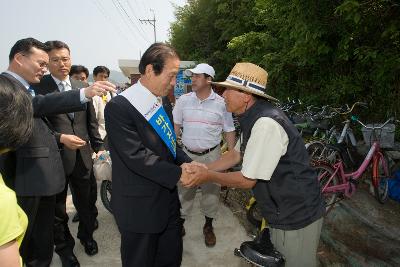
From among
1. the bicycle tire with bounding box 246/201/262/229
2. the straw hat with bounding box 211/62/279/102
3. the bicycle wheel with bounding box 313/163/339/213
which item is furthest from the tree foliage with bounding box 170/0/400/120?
the straw hat with bounding box 211/62/279/102

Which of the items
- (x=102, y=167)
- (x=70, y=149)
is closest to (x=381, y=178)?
(x=102, y=167)

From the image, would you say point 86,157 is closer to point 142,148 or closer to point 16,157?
point 16,157

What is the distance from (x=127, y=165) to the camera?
7.39 ft

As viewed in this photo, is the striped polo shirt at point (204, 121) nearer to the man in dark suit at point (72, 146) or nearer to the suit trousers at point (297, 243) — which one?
the man in dark suit at point (72, 146)

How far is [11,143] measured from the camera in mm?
1303

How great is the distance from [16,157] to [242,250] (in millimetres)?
2042

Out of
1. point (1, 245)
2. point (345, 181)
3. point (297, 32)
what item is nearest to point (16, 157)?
point (1, 245)

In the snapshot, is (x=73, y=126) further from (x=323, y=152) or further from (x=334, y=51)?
(x=334, y=51)

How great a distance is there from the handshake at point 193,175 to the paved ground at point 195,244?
1.80 m

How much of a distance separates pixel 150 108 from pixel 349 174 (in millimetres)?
4327

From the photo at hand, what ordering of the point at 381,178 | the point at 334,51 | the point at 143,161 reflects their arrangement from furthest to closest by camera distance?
the point at 334,51 < the point at 381,178 < the point at 143,161

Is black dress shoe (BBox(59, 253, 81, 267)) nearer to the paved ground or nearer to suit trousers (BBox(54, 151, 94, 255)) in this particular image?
suit trousers (BBox(54, 151, 94, 255))

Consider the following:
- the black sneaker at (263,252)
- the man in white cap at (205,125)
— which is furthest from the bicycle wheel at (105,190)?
the black sneaker at (263,252)

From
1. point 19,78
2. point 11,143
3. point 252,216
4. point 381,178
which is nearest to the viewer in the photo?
point 11,143
